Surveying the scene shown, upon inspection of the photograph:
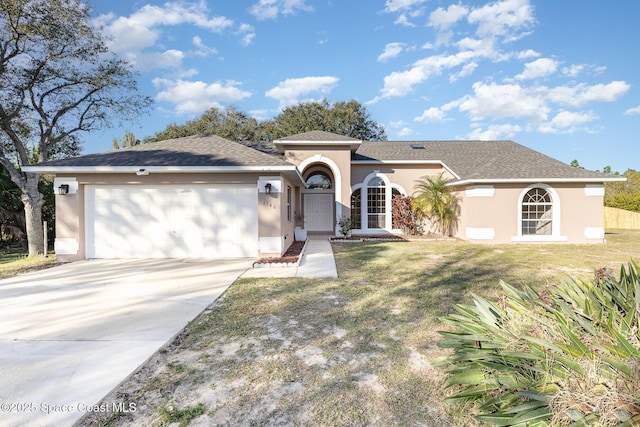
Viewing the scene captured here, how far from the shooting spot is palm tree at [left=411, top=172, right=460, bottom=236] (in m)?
15.6

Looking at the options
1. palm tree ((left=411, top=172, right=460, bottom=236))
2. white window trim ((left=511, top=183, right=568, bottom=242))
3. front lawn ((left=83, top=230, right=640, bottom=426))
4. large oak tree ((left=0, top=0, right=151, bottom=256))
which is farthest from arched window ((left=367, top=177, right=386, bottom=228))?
large oak tree ((left=0, top=0, right=151, bottom=256))

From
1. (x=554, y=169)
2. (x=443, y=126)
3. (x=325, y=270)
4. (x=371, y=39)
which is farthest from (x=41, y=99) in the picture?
(x=443, y=126)

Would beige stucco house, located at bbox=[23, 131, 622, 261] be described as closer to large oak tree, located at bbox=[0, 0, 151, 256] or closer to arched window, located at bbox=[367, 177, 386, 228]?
arched window, located at bbox=[367, 177, 386, 228]

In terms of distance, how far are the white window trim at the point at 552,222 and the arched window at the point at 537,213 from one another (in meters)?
0.11

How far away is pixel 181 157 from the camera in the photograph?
34.1 ft

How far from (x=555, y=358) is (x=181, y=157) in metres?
10.8

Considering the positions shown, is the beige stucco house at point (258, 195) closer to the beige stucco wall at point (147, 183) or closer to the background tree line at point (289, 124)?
the beige stucco wall at point (147, 183)

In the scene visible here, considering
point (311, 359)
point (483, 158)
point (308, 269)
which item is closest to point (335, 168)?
point (308, 269)

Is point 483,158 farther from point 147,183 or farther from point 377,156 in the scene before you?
point 147,183

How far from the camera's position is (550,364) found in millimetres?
2246

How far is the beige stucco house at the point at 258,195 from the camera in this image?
9859 millimetres

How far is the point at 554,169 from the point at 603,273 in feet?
44.0

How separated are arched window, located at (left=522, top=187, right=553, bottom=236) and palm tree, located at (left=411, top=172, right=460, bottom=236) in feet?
9.36

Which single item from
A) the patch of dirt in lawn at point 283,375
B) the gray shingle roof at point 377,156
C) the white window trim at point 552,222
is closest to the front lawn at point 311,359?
the patch of dirt in lawn at point 283,375
